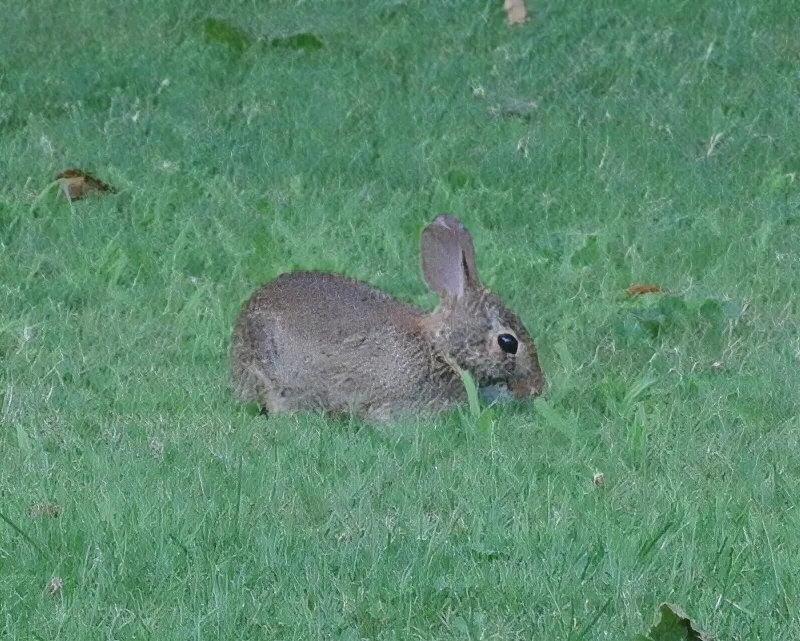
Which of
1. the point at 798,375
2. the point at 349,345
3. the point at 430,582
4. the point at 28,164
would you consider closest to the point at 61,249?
the point at 28,164

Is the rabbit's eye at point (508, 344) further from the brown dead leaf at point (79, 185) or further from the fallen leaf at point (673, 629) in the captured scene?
the brown dead leaf at point (79, 185)

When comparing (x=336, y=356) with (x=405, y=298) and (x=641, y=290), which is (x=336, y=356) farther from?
(x=641, y=290)

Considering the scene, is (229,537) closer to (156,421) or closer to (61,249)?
(156,421)

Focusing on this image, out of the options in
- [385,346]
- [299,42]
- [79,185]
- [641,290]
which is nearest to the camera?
[385,346]

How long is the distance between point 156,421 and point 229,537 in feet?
4.30

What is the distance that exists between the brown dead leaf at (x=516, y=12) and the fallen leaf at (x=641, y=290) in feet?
15.4

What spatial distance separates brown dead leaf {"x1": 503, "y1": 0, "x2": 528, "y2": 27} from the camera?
11336mm

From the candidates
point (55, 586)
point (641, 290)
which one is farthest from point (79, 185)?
point (55, 586)

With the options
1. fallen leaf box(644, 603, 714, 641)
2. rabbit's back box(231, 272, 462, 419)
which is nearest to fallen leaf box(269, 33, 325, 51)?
rabbit's back box(231, 272, 462, 419)

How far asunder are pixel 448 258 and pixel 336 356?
57 centimetres

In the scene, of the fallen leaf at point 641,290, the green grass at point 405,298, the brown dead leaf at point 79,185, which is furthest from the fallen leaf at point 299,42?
the fallen leaf at point 641,290

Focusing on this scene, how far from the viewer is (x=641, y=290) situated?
7.04 m

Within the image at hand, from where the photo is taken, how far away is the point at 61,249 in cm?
776

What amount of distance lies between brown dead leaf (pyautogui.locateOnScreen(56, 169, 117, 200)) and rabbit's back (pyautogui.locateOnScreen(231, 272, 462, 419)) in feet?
8.40
